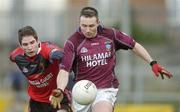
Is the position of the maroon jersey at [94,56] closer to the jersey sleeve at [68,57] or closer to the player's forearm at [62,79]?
the jersey sleeve at [68,57]

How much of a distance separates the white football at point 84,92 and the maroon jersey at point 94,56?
18.5 inches

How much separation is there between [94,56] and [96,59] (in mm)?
56

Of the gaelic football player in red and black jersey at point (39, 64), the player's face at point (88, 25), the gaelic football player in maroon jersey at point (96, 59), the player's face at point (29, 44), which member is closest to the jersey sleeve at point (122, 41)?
the gaelic football player in maroon jersey at point (96, 59)

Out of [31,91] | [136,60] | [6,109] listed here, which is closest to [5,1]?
[136,60]

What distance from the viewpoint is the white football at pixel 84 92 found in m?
11.9

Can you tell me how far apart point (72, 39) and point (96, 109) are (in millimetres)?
1115

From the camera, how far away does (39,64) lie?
12.8 meters

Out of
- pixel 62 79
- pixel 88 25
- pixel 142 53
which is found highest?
pixel 88 25

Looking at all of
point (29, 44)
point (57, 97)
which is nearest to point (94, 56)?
point (29, 44)

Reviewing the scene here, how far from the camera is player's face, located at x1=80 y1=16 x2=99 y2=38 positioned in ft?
40.0

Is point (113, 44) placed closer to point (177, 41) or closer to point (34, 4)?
point (177, 41)

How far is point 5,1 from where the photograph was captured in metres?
37.5

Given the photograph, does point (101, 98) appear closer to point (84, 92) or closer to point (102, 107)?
point (102, 107)

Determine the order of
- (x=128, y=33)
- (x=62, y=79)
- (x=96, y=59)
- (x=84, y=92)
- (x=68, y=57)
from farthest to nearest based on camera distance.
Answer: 1. (x=128, y=33)
2. (x=96, y=59)
3. (x=68, y=57)
4. (x=62, y=79)
5. (x=84, y=92)
